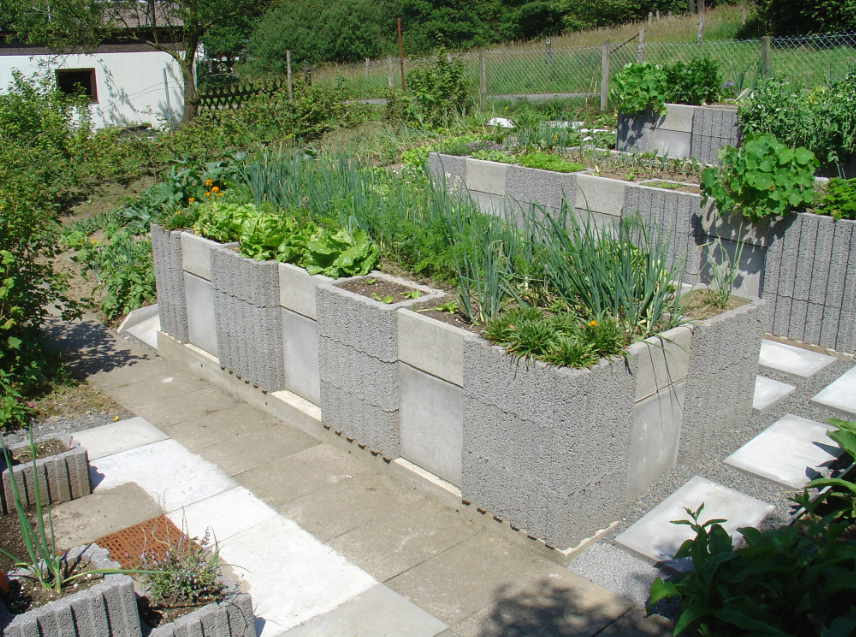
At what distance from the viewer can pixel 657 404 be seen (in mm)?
4215

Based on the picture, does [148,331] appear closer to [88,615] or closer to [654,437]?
[88,615]

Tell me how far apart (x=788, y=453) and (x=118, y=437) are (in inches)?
174

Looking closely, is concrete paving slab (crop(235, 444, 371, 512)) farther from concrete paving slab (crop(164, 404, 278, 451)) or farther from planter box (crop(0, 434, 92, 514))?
planter box (crop(0, 434, 92, 514))

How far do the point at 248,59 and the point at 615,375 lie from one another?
158 feet

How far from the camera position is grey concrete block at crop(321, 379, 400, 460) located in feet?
15.7

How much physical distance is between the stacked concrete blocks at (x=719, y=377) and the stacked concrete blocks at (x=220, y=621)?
8.63 feet

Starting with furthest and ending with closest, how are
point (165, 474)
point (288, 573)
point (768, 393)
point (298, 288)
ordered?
point (298, 288), point (768, 393), point (165, 474), point (288, 573)

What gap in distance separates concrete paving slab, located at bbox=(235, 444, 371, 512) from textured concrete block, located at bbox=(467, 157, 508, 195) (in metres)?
3.89

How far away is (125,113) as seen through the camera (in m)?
25.0

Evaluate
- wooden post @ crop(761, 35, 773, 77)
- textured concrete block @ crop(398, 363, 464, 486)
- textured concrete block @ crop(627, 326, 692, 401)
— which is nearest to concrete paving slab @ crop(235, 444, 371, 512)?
textured concrete block @ crop(398, 363, 464, 486)

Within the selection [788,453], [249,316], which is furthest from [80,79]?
[788,453]

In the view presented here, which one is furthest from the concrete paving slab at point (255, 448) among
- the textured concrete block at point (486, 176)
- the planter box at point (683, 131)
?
the planter box at point (683, 131)

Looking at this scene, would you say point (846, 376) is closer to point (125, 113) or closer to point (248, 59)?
point (125, 113)

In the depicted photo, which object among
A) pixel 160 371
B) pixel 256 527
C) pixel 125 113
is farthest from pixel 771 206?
pixel 125 113
